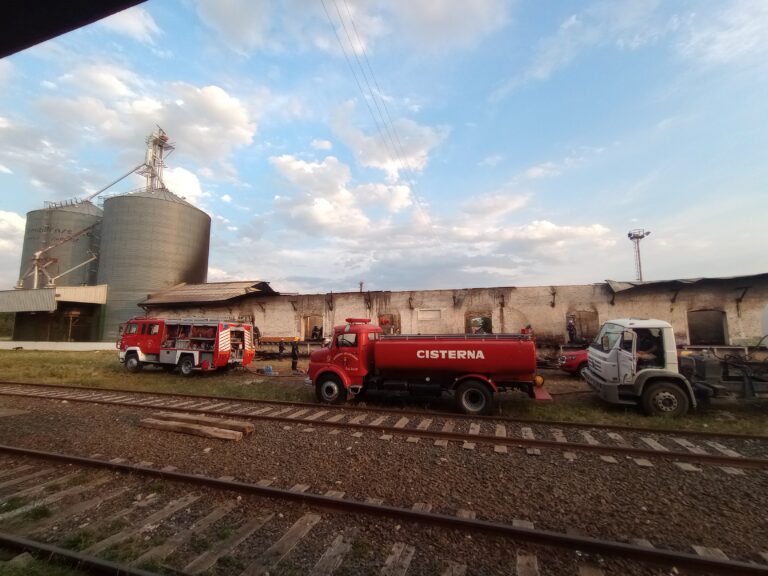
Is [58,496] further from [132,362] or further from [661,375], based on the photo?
[132,362]

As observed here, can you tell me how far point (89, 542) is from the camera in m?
3.90

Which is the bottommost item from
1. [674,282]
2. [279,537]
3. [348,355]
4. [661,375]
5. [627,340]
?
A: [279,537]

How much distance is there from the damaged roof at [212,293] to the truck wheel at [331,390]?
15701mm

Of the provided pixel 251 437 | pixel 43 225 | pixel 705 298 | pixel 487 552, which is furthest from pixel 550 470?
pixel 43 225

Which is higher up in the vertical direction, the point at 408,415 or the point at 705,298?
the point at 705,298

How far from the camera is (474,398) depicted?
9703 mm

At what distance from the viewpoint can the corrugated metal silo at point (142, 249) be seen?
33.0m

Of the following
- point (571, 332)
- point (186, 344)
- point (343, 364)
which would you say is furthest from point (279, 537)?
point (571, 332)

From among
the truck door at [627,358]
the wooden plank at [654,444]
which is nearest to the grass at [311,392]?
the truck door at [627,358]

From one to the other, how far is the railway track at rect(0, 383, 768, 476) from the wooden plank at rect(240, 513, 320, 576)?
3194 millimetres

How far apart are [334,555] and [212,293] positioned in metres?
26.6

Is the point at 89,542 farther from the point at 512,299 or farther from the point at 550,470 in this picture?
the point at 512,299

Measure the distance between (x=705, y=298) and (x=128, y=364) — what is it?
28.3 m

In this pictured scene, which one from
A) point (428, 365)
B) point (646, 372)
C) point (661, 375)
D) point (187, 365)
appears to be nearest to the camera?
point (661, 375)
